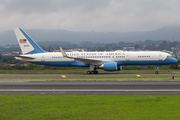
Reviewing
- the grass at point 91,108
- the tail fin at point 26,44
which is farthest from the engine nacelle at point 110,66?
the grass at point 91,108

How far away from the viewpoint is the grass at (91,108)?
10.4 meters

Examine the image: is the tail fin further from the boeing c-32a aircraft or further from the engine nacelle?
the engine nacelle

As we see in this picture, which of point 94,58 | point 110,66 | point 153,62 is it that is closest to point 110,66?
point 110,66

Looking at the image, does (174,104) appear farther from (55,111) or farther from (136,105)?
(55,111)

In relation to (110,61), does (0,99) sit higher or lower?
lower

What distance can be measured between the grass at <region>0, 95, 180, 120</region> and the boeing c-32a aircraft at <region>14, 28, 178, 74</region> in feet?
69.3

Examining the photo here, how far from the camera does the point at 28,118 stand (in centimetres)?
1030

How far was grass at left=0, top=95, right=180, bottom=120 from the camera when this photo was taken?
34.1 ft

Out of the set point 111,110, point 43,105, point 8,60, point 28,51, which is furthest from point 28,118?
point 8,60

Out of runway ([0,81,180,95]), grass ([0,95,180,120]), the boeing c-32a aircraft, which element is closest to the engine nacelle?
the boeing c-32a aircraft

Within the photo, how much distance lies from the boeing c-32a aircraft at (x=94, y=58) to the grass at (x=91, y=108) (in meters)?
21.1

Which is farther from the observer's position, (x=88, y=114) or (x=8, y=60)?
(x=8, y=60)

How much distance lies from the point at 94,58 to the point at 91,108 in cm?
2573

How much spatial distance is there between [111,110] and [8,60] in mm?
76938
